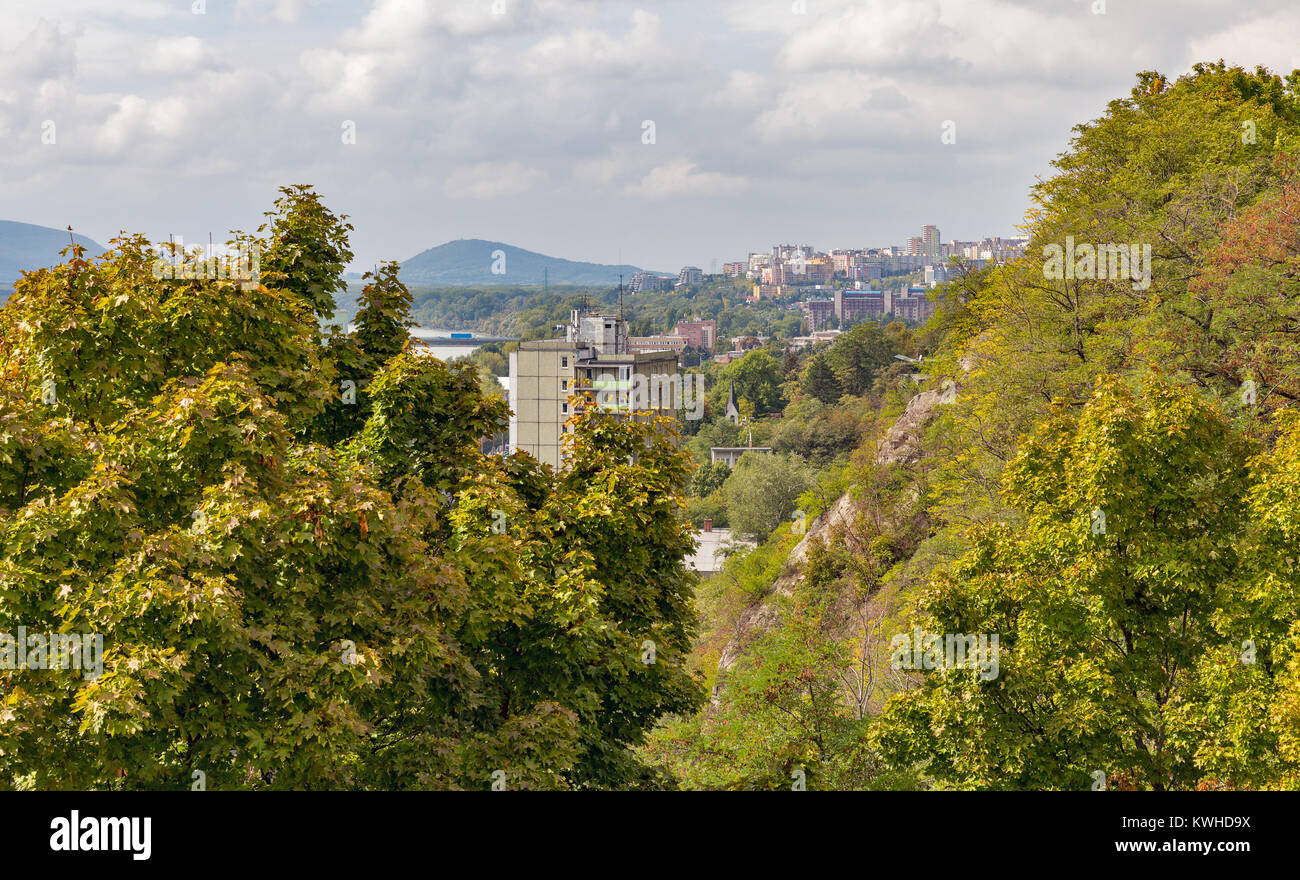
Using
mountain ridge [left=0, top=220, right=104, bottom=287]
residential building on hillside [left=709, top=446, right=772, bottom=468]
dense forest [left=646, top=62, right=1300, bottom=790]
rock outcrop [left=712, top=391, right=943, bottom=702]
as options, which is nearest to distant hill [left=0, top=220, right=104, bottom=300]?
mountain ridge [left=0, top=220, right=104, bottom=287]

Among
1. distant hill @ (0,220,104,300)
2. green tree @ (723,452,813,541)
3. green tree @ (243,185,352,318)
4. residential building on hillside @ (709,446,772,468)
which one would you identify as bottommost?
green tree @ (723,452,813,541)

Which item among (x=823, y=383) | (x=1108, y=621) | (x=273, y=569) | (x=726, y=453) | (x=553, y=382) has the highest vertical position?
(x=823, y=383)

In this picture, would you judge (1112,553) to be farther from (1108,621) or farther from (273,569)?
(273,569)

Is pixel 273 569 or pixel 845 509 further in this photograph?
A: pixel 845 509

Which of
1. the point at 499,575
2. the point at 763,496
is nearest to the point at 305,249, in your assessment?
the point at 499,575

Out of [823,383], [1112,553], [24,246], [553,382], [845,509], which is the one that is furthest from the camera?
[24,246]

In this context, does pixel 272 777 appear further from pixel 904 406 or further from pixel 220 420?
pixel 904 406

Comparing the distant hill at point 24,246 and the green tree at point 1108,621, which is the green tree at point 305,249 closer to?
the green tree at point 1108,621

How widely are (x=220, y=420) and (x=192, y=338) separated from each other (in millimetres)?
2222

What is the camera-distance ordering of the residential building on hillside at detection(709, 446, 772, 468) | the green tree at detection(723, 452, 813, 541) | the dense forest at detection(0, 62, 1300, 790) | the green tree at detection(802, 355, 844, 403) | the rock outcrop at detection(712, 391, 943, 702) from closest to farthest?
the dense forest at detection(0, 62, 1300, 790) < the rock outcrop at detection(712, 391, 943, 702) < the green tree at detection(723, 452, 813, 541) < the residential building on hillside at detection(709, 446, 772, 468) < the green tree at detection(802, 355, 844, 403)

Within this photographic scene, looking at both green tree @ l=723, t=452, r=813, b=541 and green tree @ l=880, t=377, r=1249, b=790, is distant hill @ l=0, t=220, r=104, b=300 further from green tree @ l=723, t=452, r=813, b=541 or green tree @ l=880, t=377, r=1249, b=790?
green tree @ l=880, t=377, r=1249, b=790

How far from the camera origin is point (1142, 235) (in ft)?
111

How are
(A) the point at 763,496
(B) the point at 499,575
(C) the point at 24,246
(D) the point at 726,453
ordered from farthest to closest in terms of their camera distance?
1. (C) the point at 24,246
2. (D) the point at 726,453
3. (A) the point at 763,496
4. (B) the point at 499,575
